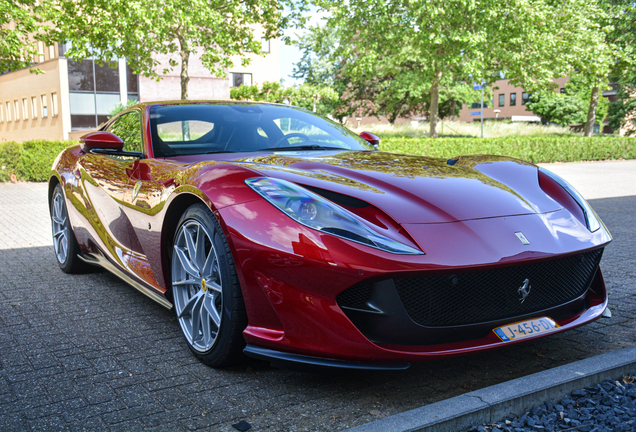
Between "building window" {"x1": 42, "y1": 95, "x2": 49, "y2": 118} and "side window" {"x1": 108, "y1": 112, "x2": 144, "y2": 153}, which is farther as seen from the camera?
"building window" {"x1": 42, "y1": 95, "x2": 49, "y2": 118}

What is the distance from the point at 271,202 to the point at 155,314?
175 centimetres

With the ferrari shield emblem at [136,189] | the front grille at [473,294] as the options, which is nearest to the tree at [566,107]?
the ferrari shield emblem at [136,189]


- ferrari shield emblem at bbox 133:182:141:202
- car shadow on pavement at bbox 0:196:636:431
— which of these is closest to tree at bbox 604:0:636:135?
car shadow on pavement at bbox 0:196:636:431

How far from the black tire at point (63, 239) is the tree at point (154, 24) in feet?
37.8

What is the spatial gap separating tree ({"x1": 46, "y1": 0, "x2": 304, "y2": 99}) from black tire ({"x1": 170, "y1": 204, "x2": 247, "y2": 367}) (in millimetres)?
13870

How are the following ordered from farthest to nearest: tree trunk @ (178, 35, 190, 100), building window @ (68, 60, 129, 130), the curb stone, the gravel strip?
building window @ (68, 60, 129, 130) < tree trunk @ (178, 35, 190, 100) < the gravel strip < the curb stone

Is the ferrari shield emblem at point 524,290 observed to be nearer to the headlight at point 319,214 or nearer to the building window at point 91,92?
the headlight at point 319,214

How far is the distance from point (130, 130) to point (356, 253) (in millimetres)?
2531

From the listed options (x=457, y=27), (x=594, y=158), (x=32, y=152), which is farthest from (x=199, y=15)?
(x=594, y=158)

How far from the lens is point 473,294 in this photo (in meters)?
2.38

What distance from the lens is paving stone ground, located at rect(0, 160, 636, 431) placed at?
7.75 feet

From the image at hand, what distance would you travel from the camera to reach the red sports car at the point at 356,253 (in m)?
2.31

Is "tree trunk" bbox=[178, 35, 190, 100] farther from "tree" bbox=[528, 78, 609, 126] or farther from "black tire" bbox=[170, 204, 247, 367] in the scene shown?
"tree" bbox=[528, 78, 609, 126]

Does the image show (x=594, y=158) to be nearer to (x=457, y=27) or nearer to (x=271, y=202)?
(x=457, y=27)
